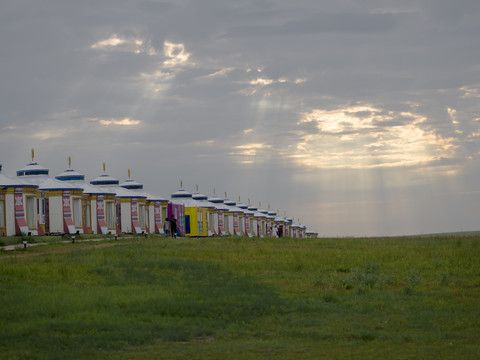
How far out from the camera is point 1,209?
140 ft

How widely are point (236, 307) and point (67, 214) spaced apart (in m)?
35.4

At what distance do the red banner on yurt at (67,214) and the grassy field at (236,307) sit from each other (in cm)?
2411

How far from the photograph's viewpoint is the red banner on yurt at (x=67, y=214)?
48.8 m

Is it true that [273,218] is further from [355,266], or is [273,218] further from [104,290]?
[104,290]

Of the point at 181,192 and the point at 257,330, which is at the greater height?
the point at 181,192

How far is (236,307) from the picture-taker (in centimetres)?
1554

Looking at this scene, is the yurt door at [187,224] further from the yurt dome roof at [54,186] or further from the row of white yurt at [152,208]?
the yurt dome roof at [54,186]

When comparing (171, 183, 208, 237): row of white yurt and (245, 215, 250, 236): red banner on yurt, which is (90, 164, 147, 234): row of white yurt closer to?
(171, 183, 208, 237): row of white yurt

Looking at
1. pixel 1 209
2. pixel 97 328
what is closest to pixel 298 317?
pixel 97 328

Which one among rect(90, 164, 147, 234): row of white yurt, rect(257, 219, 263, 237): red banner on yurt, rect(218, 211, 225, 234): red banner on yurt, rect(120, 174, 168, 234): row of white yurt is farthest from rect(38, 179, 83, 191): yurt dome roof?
rect(257, 219, 263, 237): red banner on yurt

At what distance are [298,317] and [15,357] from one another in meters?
6.04

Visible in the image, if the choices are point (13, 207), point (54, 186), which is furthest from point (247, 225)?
point (13, 207)

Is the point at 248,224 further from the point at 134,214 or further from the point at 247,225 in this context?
the point at 134,214

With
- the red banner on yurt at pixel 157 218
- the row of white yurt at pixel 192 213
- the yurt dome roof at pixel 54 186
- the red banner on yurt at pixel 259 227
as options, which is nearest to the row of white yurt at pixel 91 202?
the yurt dome roof at pixel 54 186
